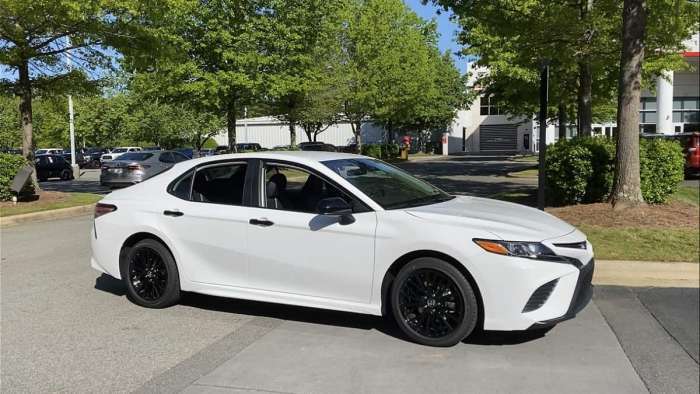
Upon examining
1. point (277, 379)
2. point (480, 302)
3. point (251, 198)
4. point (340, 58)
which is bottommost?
point (277, 379)

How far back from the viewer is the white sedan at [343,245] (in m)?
4.55

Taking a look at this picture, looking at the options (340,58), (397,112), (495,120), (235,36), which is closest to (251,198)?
(235,36)

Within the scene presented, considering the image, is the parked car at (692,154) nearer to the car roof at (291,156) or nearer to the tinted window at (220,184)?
the car roof at (291,156)

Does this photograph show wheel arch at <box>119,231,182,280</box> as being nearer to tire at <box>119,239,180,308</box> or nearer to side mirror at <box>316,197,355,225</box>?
tire at <box>119,239,180,308</box>

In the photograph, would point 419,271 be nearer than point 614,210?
Yes

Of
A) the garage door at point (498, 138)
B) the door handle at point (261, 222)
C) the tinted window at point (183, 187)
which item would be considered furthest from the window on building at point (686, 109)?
the door handle at point (261, 222)

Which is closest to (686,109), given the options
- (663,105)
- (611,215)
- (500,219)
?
(663,105)

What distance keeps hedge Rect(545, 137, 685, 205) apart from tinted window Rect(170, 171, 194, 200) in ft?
21.2

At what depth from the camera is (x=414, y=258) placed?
4.84 metres

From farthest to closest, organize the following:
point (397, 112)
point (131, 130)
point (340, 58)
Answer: point (131, 130) < point (397, 112) < point (340, 58)

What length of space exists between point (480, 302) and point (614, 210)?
474 cm

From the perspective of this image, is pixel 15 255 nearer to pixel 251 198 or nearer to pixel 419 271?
pixel 251 198

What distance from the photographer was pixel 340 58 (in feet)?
112

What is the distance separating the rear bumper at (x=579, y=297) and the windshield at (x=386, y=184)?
1.38m
